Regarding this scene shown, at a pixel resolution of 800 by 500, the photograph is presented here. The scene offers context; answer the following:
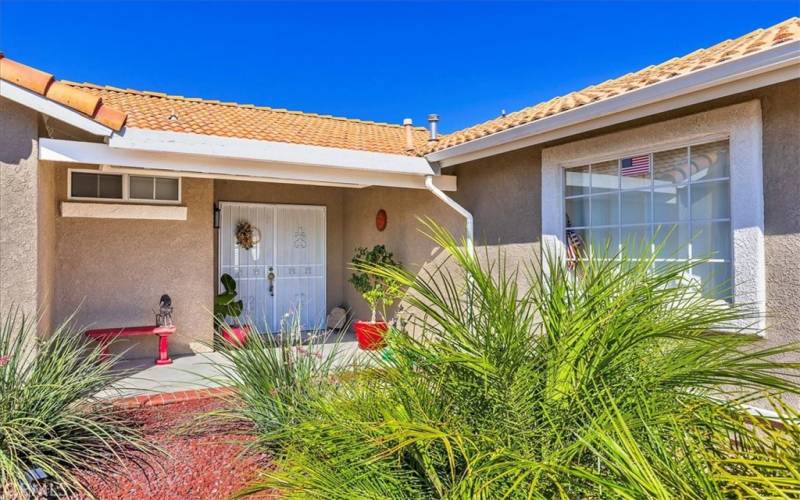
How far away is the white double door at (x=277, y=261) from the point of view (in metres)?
14.2

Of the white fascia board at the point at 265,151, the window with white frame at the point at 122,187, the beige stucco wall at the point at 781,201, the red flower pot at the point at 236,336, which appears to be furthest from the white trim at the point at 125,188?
the beige stucco wall at the point at 781,201

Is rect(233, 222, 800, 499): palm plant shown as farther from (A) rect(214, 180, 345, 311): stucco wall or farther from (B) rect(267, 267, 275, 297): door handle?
(A) rect(214, 180, 345, 311): stucco wall

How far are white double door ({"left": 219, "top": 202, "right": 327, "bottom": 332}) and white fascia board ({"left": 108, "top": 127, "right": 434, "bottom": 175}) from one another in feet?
17.5

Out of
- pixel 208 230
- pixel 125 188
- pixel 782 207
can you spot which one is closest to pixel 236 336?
pixel 208 230

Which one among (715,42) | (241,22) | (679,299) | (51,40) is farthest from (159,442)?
(241,22)

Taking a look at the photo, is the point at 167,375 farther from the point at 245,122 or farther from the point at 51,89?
the point at 245,122

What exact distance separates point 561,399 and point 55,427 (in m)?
5.62

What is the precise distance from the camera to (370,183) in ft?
36.2

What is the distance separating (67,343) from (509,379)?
605cm

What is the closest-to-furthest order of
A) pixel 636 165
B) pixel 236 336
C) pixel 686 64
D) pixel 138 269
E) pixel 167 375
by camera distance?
pixel 686 64 < pixel 636 165 < pixel 236 336 < pixel 167 375 < pixel 138 269

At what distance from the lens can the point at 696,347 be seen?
3.17 metres

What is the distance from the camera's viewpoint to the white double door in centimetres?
1425

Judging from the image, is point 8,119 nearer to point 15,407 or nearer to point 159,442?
point 15,407

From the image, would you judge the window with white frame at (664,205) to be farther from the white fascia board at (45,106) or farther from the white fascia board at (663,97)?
the white fascia board at (45,106)
